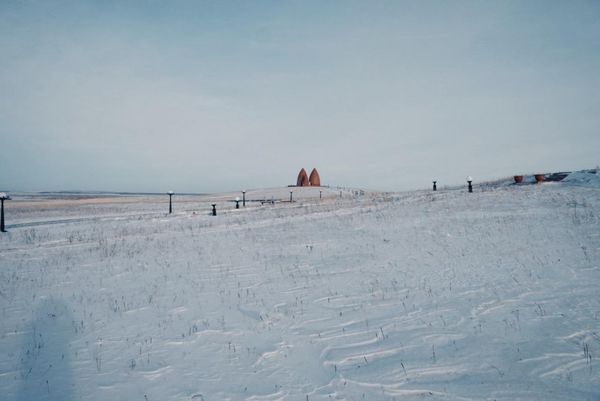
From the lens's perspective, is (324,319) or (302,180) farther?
(302,180)

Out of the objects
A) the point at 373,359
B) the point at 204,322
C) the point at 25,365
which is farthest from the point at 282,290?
the point at 25,365

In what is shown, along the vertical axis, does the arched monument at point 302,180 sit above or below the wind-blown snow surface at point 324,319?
above

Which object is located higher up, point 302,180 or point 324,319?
point 302,180

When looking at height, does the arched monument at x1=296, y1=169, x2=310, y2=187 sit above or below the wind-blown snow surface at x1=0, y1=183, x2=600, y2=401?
above

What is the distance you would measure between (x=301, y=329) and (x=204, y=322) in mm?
1834

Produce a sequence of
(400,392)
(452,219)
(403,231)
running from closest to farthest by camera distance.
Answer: (400,392) < (403,231) < (452,219)

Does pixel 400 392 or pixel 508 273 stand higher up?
pixel 508 273

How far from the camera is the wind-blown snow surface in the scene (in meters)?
4.13

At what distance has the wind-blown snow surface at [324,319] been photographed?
4.13 meters

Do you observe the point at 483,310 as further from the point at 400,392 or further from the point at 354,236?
the point at 354,236

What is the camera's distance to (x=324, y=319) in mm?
6066

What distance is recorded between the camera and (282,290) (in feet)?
25.6

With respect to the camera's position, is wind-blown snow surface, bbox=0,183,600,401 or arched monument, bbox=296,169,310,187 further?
A: arched monument, bbox=296,169,310,187

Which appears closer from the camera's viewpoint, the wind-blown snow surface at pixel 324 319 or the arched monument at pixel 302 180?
the wind-blown snow surface at pixel 324 319
